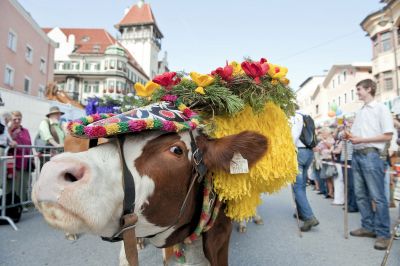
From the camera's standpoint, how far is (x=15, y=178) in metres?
5.09

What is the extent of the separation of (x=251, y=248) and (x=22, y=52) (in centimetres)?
2439

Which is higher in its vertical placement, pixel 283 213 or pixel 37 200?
pixel 37 200

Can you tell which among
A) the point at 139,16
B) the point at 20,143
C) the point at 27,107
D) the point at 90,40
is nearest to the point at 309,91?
the point at 139,16

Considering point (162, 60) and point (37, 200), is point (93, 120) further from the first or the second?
point (162, 60)

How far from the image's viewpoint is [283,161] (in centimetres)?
209

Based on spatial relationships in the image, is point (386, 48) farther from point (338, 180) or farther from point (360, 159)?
point (360, 159)

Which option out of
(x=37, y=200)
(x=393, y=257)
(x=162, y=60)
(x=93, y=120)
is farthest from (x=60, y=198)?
(x=162, y=60)

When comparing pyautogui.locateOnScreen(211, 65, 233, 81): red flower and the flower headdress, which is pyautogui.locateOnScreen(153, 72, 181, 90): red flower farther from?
pyautogui.locateOnScreen(211, 65, 233, 81): red flower

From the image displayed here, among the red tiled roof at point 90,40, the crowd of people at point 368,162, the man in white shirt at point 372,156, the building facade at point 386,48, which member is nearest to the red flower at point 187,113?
the crowd of people at point 368,162

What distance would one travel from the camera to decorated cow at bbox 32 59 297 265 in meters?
1.12

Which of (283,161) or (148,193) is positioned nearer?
(148,193)

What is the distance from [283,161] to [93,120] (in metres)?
1.29

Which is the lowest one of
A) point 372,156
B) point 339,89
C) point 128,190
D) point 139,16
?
point 128,190

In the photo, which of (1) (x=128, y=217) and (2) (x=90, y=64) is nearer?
(1) (x=128, y=217)
